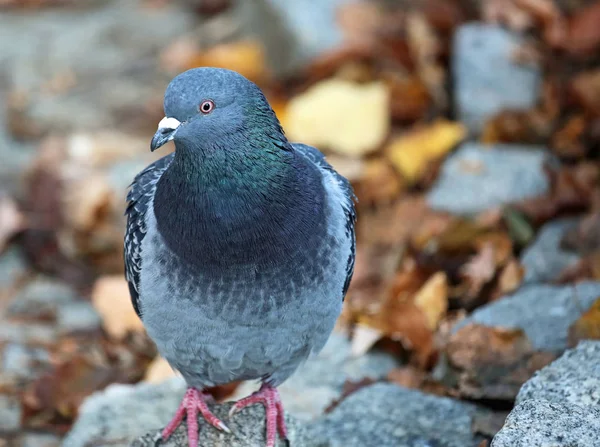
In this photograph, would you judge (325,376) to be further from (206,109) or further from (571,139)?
(571,139)

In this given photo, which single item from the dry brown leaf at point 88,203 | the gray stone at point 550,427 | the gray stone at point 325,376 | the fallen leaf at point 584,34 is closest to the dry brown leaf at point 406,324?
the gray stone at point 325,376

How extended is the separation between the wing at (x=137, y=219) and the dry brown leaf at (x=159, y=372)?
1.13 m

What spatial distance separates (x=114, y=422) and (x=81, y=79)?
4459 mm

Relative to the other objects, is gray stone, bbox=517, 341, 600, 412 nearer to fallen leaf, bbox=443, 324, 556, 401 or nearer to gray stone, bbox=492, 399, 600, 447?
gray stone, bbox=492, 399, 600, 447

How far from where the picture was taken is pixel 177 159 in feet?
11.1

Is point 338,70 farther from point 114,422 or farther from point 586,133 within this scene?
point 114,422

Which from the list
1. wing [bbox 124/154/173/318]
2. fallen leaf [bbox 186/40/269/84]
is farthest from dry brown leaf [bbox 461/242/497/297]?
fallen leaf [bbox 186/40/269/84]

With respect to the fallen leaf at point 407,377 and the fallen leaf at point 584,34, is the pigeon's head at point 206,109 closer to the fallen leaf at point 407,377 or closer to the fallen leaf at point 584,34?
the fallen leaf at point 407,377

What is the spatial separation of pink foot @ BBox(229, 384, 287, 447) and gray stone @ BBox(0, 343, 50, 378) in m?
1.83

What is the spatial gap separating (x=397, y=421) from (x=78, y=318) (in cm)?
260

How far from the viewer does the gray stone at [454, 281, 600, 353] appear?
421 cm

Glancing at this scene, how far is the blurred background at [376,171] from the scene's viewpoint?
4.71m

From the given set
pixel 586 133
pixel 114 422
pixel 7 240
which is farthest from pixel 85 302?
pixel 586 133

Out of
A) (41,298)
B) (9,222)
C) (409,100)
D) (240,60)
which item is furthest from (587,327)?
(240,60)
